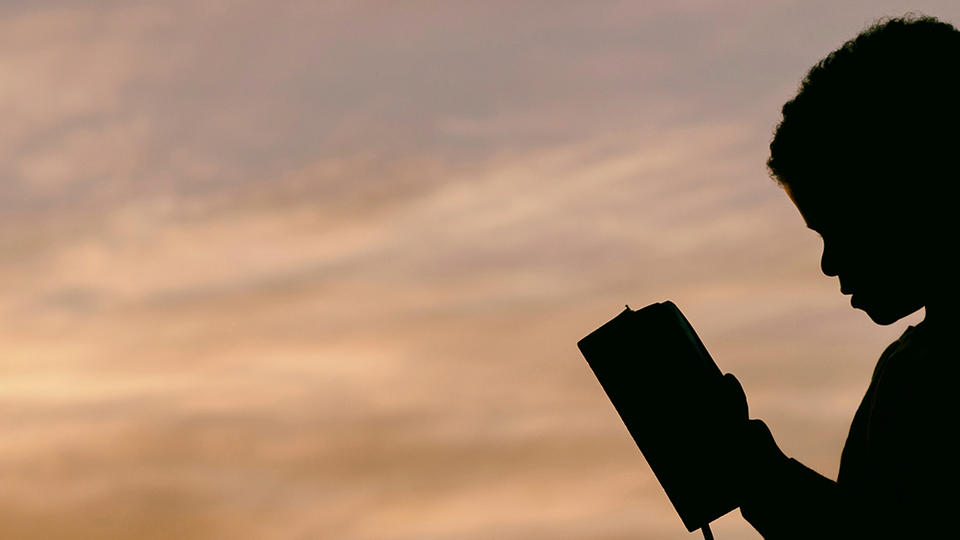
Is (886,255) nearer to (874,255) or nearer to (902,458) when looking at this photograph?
(874,255)

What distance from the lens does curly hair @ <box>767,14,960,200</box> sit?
3182 millimetres

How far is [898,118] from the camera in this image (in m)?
3.22

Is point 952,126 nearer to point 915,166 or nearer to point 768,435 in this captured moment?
point 915,166

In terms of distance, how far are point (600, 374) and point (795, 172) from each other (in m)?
0.90

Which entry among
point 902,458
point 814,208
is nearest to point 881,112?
point 814,208

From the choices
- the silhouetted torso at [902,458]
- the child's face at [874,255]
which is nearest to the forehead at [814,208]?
the child's face at [874,255]

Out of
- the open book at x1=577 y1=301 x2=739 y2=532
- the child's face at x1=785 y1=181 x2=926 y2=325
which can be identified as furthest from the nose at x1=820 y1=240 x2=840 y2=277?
the open book at x1=577 y1=301 x2=739 y2=532

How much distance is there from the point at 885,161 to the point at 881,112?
161 millimetres

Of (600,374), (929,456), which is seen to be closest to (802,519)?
(929,456)

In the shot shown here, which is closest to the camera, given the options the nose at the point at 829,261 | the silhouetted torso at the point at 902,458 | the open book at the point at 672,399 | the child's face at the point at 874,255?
the silhouetted torso at the point at 902,458

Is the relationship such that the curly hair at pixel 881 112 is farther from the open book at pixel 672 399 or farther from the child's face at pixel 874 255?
the open book at pixel 672 399

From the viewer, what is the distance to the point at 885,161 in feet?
10.5

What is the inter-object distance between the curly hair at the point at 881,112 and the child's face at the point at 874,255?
0.08 m

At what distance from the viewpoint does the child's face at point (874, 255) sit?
311 centimetres
